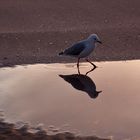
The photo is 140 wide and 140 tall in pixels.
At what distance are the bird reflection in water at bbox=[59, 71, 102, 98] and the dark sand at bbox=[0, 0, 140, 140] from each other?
1.37 m

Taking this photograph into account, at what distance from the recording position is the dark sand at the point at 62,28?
11727 millimetres

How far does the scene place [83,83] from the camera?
31.1ft

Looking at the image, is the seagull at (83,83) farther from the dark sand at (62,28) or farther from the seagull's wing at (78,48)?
the dark sand at (62,28)

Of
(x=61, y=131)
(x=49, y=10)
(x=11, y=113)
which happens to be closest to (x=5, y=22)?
(x=49, y=10)

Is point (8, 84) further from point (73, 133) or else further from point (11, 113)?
point (73, 133)

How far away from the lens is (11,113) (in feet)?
26.9

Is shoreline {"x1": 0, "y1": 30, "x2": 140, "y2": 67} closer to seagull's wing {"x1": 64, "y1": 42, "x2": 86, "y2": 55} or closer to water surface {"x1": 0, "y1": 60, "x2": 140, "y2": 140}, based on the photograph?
water surface {"x1": 0, "y1": 60, "x2": 140, "y2": 140}

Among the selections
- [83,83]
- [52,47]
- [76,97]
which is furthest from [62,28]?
[76,97]

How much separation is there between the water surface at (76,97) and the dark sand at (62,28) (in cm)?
100

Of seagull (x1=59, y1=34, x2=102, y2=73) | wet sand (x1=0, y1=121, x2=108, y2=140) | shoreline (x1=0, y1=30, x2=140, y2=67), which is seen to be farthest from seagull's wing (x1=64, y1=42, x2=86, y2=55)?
wet sand (x1=0, y1=121, x2=108, y2=140)

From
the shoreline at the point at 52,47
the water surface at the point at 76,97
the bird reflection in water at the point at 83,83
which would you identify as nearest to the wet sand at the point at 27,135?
the water surface at the point at 76,97

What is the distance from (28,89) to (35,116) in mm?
1279

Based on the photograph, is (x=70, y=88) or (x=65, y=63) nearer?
(x=70, y=88)

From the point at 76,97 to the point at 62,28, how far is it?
569 cm
